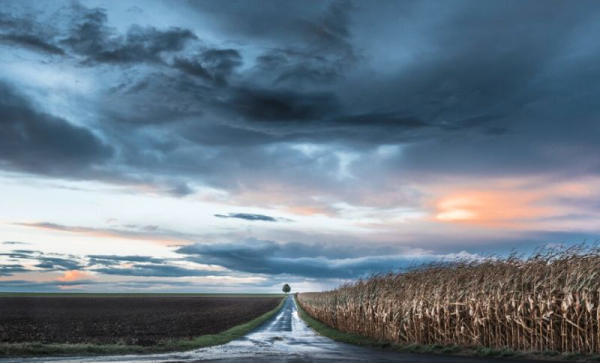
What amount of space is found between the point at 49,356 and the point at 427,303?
20704mm

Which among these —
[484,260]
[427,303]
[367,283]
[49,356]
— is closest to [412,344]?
[427,303]

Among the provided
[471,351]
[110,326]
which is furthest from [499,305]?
[110,326]

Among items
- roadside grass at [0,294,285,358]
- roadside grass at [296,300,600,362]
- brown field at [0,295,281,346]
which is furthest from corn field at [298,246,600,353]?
brown field at [0,295,281,346]

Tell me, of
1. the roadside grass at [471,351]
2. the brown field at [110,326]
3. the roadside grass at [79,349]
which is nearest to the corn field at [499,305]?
the roadside grass at [471,351]

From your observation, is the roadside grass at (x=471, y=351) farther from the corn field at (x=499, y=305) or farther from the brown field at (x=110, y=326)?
the brown field at (x=110, y=326)

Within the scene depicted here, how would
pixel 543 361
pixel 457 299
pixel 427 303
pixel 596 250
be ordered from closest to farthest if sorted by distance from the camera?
pixel 543 361 → pixel 596 250 → pixel 457 299 → pixel 427 303

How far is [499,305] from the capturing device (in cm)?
2908

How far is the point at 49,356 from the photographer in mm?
28125

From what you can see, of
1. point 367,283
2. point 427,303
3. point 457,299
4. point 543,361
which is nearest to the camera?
point 543,361

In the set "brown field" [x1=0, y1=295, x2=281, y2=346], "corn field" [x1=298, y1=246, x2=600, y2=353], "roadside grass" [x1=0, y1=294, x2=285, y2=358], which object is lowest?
"brown field" [x1=0, y1=295, x2=281, y2=346]

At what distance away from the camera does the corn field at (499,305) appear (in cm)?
2540

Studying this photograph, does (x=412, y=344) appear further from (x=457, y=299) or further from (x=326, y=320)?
(x=326, y=320)

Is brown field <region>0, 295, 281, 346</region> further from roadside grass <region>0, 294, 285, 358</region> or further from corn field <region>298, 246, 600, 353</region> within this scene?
corn field <region>298, 246, 600, 353</region>

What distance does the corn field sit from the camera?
83.3 feet
